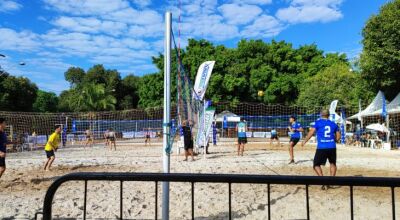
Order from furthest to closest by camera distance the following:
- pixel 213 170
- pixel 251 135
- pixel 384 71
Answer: pixel 251 135, pixel 384 71, pixel 213 170

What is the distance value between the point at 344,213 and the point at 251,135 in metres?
29.8

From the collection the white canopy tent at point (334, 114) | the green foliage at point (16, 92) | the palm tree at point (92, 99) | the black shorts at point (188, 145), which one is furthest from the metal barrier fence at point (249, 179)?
the palm tree at point (92, 99)

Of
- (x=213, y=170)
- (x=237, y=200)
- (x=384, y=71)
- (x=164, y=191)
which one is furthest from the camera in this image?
(x=384, y=71)

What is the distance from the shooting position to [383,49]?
2358cm

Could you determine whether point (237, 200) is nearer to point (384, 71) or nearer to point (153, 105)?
point (384, 71)

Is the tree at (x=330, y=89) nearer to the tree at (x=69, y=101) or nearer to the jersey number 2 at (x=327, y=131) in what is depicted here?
the tree at (x=69, y=101)

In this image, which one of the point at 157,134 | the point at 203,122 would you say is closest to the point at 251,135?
the point at 157,134

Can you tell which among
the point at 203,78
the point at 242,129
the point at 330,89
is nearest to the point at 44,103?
the point at 330,89

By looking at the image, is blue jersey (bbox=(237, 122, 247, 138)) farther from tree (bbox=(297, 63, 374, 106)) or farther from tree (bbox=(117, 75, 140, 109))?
tree (bbox=(117, 75, 140, 109))

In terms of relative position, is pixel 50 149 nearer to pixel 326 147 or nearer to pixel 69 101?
pixel 326 147

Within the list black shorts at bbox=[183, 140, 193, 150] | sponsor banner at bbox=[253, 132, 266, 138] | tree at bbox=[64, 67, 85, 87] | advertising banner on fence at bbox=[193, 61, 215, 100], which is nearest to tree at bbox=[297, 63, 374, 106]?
sponsor banner at bbox=[253, 132, 266, 138]

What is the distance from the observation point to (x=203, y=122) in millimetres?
15633

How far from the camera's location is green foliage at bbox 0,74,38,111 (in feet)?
149

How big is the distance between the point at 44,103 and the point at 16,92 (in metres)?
14.4
